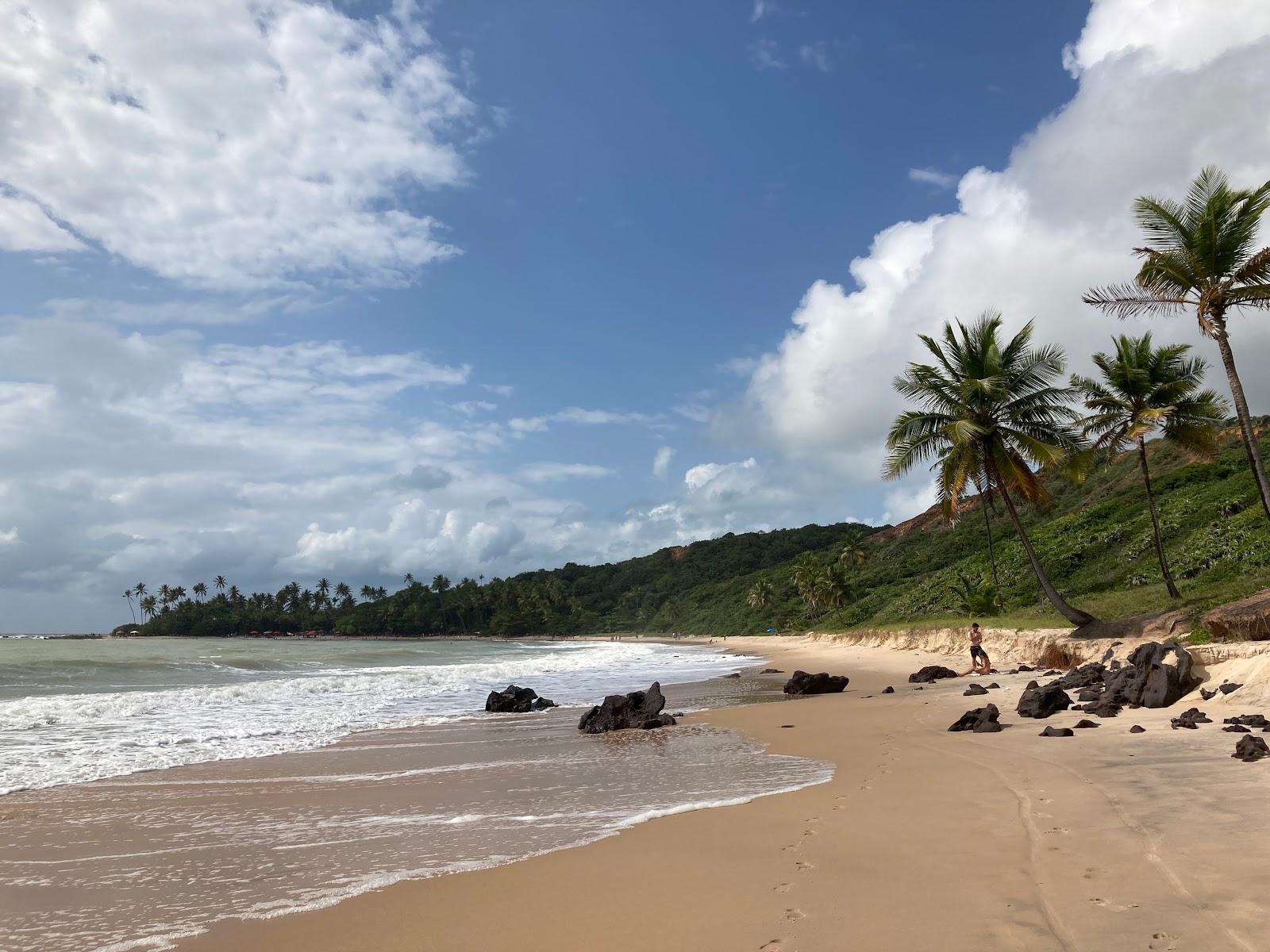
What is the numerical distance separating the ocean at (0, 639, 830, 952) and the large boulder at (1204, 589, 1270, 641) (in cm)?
802

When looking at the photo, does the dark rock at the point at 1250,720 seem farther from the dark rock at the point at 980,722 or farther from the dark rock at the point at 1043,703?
the dark rock at the point at 980,722

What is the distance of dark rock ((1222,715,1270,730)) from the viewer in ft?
26.8

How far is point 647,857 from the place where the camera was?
215 inches

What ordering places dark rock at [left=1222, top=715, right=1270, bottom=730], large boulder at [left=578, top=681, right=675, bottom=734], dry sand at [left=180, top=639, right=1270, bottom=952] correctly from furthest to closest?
large boulder at [left=578, top=681, right=675, bottom=734] → dark rock at [left=1222, top=715, right=1270, bottom=730] → dry sand at [left=180, top=639, right=1270, bottom=952]

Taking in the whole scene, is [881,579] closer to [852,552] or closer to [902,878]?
[852,552]

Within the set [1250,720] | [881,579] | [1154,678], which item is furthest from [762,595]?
[1250,720]

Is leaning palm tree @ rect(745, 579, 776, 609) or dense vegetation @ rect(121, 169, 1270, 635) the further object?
leaning palm tree @ rect(745, 579, 776, 609)

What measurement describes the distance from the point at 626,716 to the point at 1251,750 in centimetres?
908

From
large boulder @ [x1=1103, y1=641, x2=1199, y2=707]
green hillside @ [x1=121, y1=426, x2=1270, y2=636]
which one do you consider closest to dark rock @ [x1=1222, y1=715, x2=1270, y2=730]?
large boulder @ [x1=1103, y1=641, x2=1199, y2=707]

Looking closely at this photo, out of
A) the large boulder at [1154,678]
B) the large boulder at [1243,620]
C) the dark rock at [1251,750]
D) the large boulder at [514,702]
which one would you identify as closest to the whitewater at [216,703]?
the large boulder at [514,702]

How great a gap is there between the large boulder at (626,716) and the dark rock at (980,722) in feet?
16.7

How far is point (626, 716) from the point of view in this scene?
13539 mm

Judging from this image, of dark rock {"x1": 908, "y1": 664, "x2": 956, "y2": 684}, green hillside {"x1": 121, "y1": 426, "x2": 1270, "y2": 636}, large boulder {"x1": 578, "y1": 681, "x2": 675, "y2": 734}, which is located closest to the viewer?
large boulder {"x1": 578, "y1": 681, "x2": 675, "y2": 734}

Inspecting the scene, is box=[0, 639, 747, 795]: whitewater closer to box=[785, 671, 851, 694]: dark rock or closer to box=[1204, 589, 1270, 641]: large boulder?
box=[785, 671, 851, 694]: dark rock
